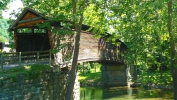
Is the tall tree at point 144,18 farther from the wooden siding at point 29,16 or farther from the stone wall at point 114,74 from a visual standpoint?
the stone wall at point 114,74

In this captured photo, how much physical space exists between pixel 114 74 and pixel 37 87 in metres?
22.1

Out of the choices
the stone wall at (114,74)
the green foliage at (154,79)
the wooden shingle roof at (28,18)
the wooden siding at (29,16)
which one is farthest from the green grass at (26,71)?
the stone wall at (114,74)

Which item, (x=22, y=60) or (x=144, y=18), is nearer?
(x=144, y=18)

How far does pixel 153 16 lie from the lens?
47.2 ft

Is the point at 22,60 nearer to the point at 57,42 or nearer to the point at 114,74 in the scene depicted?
the point at 57,42

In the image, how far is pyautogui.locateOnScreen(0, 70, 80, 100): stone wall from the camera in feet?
38.0

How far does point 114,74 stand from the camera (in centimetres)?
3478

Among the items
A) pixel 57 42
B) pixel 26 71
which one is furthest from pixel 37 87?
pixel 57 42

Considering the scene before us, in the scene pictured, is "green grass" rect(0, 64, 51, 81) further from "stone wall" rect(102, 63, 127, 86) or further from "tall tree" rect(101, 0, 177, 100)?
"stone wall" rect(102, 63, 127, 86)

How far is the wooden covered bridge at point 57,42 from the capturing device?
16.0 m

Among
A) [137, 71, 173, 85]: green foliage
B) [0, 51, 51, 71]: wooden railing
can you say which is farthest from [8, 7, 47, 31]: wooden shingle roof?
[137, 71, 173, 85]: green foliage

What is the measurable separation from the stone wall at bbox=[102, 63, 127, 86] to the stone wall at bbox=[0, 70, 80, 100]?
16594 mm

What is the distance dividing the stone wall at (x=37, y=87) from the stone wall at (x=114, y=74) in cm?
1659

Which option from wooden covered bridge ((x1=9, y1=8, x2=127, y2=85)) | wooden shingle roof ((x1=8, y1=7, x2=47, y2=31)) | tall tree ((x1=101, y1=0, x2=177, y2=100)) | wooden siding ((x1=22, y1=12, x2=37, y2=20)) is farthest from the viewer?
wooden siding ((x1=22, y1=12, x2=37, y2=20))
